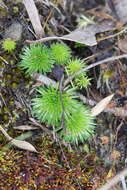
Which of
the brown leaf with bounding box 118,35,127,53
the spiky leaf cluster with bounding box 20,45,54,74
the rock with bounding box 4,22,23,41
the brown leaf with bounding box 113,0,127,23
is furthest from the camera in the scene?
the brown leaf with bounding box 113,0,127,23

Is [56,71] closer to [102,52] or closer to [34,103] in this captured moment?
[34,103]

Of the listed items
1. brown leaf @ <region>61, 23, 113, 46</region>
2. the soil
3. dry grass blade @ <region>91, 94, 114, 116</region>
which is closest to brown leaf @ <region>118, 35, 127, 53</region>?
the soil

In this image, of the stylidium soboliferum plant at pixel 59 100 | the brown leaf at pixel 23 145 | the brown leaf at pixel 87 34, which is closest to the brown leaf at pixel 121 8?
the brown leaf at pixel 87 34

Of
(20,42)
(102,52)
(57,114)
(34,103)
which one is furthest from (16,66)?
(102,52)

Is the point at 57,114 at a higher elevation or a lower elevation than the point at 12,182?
higher

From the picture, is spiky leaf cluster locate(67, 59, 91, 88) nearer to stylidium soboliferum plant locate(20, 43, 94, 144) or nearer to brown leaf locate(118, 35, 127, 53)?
stylidium soboliferum plant locate(20, 43, 94, 144)

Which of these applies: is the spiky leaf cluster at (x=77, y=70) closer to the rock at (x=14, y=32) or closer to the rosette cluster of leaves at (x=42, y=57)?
the rosette cluster of leaves at (x=42, y=57)
